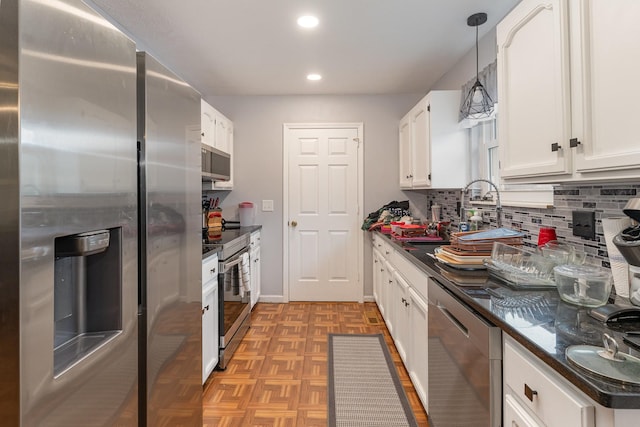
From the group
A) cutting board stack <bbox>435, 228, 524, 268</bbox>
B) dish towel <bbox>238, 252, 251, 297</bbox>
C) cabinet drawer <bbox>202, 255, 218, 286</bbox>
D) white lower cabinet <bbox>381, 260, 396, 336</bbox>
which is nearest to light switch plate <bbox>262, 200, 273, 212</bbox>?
dish towel <bbox>238, 252, 251, 297</bbox>

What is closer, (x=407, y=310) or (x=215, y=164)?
(x=407, y=310)

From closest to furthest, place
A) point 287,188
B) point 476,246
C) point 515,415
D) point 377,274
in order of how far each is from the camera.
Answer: point 515,415, point 476,246, point 377,274, point 287,188

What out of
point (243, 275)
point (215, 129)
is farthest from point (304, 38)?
point (243, 275)

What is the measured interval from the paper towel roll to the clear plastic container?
16 cm

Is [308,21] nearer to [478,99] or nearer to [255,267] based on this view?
[478,99]

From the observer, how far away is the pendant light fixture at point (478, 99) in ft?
7.85

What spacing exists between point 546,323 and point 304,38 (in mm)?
2457

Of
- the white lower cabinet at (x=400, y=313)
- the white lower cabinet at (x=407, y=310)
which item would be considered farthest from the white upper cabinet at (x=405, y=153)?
the white lower cabinet at (x=400, y=313)

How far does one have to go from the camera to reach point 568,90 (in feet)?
3.86

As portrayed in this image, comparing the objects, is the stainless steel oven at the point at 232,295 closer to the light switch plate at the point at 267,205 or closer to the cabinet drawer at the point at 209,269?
the cabinet drawer at the point at 209,269

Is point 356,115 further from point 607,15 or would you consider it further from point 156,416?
point 156,416

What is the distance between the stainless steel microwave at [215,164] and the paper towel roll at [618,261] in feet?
8.57

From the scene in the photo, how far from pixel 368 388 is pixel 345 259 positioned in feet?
6.63

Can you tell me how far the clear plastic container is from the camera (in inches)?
43.6
